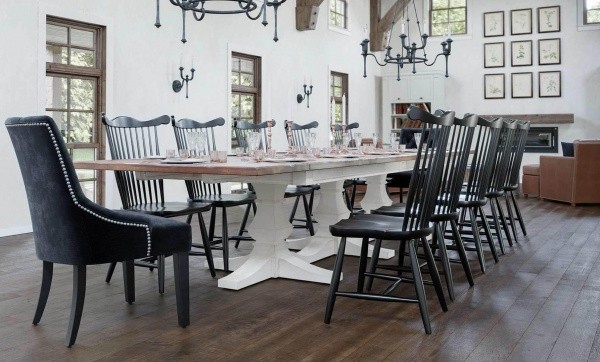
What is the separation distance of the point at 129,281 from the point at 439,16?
33.6 ft

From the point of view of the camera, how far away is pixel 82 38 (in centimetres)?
609

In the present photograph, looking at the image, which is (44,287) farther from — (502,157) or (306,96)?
(306,96)

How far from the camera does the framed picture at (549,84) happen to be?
11.0 metres

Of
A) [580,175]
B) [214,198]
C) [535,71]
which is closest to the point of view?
[214,198]

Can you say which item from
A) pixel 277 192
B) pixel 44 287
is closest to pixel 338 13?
pixel 277 192

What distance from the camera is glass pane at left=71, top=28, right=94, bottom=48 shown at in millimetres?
5988

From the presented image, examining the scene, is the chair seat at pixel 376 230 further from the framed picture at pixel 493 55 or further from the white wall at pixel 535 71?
the framed picture at pixel 493 55

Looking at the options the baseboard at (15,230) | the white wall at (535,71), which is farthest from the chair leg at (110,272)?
the white wall at (535,71)

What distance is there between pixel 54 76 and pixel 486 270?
4261mm

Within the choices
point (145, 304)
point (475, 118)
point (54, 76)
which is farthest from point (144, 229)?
point (54, 76)

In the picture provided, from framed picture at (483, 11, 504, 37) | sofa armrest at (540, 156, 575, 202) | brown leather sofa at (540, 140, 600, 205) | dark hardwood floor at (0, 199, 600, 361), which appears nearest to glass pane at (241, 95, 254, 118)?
sofa armrest at (540, 156, 575, 202)

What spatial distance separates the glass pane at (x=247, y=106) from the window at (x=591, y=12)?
626 centimetres

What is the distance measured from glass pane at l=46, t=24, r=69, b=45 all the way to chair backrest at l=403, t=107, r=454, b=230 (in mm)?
4357

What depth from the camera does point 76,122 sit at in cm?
611
